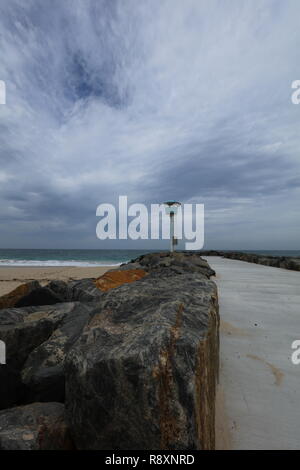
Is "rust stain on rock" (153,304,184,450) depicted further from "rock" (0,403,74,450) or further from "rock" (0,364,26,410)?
"rock" (0,364,26,410)

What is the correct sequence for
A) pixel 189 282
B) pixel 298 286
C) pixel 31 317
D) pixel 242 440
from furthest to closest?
1. pixel 298 286
2. pixel 31 317
3. pixel 189 282
4. pixel 242 440

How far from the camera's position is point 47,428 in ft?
4.54

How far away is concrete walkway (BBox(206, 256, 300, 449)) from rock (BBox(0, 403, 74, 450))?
0.92 m

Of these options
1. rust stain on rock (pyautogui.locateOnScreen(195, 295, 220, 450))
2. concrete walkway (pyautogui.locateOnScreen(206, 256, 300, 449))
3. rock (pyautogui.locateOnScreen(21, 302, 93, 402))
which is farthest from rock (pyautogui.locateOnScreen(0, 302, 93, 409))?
concrete walkway (pyautogui.locateOnScreen(206, 256, 300, 449))

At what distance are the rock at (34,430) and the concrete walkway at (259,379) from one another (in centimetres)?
92

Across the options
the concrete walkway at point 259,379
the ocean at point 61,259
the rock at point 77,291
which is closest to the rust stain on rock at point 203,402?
the concrete walkway at point 259,379

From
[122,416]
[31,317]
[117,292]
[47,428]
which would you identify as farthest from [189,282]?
[31,317]

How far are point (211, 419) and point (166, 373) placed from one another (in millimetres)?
487

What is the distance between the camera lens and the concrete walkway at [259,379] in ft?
5.07

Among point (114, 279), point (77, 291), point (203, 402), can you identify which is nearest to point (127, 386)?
point (203, 402)

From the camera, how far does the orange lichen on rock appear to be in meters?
4.48

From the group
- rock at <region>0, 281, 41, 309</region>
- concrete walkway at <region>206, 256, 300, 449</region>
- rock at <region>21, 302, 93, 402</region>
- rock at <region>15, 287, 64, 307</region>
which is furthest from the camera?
rock at <region>0, 281, 41, 309</region>

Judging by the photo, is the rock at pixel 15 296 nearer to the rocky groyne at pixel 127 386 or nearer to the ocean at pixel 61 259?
the rocky groyne at pixel 127 386
